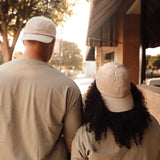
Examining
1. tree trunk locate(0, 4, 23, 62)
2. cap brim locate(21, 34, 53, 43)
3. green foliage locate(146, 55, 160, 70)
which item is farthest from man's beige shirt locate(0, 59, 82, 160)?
tree trunk locate(0, 4, 23, 62)

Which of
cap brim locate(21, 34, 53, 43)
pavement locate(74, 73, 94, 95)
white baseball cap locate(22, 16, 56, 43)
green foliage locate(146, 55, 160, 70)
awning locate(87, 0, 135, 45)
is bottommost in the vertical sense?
pavement locate(74, 73, 94, 95)

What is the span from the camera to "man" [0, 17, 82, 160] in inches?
52.7

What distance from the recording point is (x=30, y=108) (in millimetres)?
1347

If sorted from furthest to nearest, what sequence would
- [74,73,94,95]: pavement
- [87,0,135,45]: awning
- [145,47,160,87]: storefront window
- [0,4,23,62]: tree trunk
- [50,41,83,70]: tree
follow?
[50,41,83,70]: tree, [74,73,94,95]: pavement, [0,4,23,62]: tree trunk, [87,0,135,45]: awning, [145,47,160,87]: storefront window

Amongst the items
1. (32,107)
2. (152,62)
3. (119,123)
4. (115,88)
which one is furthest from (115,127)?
(152,62)

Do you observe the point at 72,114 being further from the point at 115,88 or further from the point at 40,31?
the point at 40,31

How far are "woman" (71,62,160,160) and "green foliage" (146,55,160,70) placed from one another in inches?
134

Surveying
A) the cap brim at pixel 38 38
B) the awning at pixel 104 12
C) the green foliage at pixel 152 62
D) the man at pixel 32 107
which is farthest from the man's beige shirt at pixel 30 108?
the awning at pixel 104 12

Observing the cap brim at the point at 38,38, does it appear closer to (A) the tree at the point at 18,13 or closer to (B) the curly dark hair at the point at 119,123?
(B) the curly dark hair at the point at 119,123

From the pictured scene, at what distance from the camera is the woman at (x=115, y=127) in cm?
120

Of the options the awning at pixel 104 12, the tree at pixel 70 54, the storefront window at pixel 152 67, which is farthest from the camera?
the tree at pixel 70 54

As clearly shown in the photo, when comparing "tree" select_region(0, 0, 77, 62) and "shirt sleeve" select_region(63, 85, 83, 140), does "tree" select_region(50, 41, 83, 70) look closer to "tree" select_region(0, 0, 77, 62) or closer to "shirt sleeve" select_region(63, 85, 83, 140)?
"tree" select_region(0, 0, 77, 62)

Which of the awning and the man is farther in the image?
the awning

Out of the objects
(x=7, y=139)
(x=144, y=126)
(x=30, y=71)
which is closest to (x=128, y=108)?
(x=144, y=126)
